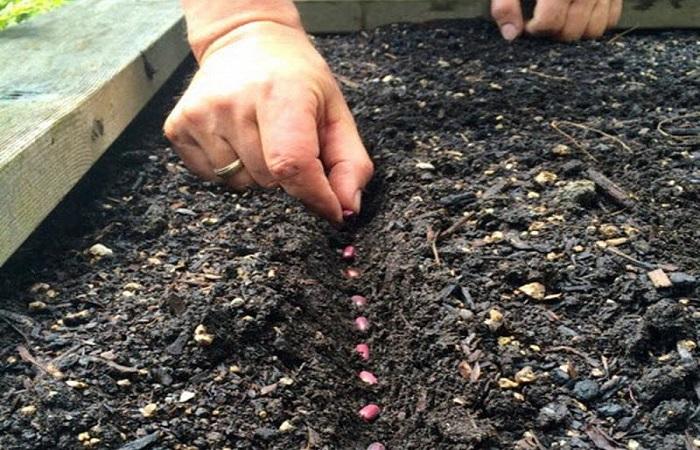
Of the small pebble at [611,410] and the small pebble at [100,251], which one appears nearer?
the small pebble at [611,410]

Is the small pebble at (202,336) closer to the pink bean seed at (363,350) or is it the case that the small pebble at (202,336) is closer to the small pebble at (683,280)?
the pink bean seed at (363,350)

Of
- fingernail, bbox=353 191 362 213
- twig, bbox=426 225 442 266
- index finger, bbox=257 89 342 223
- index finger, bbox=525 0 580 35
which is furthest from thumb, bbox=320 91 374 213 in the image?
index finger, bbox=525 0 580 35

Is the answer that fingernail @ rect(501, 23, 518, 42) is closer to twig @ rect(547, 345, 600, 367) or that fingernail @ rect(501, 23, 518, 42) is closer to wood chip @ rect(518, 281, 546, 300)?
wood chip @ rect(518, 281, 546, 300)

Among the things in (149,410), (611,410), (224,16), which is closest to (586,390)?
(611,410)

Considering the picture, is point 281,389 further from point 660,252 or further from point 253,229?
point 660,252

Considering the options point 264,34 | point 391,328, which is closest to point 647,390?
point 391,328

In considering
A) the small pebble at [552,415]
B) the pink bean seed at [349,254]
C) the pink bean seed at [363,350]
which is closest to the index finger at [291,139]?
the pink bean seed at [349,254]

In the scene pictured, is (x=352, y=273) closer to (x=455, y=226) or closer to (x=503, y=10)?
(x=455, y=226)
